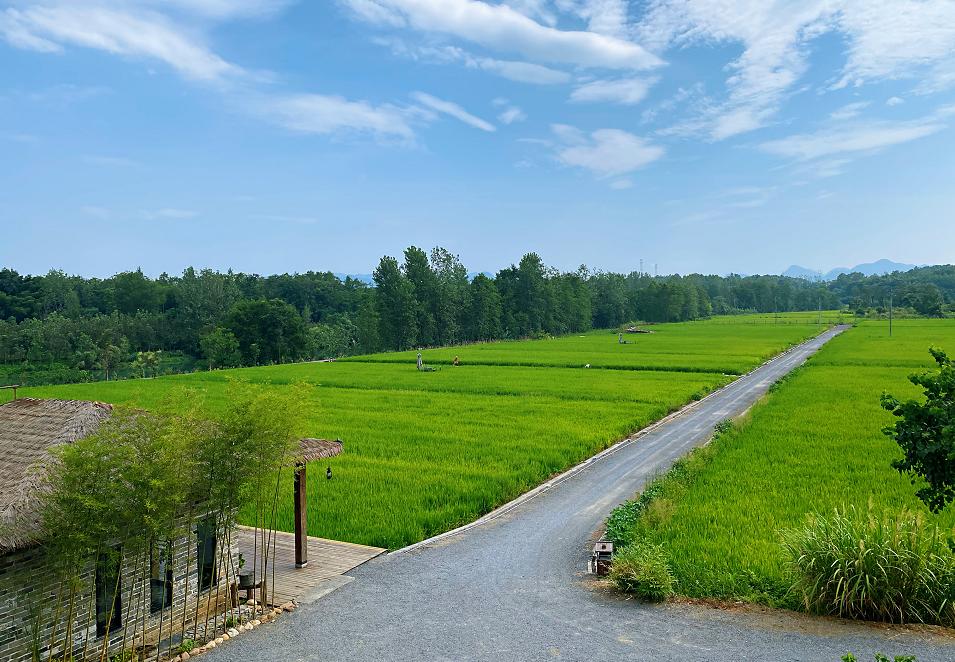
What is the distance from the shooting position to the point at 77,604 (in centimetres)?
880

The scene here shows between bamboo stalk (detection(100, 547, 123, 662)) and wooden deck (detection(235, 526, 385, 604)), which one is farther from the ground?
bamboo stalk (detection(100, 547, 123, 662))

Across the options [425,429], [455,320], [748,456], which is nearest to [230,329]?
[455,320]

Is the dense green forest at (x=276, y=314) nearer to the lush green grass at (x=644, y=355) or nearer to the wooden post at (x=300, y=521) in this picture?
the lush green grass at (x=644, y=355)

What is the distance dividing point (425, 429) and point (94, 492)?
59.0 ft

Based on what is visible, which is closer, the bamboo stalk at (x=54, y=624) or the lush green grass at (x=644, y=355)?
the bamboo stalk at (x=54, y=624)

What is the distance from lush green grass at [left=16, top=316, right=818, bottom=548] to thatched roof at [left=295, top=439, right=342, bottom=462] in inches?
51.6

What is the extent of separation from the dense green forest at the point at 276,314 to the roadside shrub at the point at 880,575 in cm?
6473

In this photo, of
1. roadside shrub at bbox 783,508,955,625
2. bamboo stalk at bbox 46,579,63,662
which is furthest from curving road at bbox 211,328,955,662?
bamboo stalk at bbox 46,579,63,662

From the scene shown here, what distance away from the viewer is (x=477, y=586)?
1122 cm

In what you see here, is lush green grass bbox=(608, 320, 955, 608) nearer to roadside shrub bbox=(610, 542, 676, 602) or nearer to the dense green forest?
roadside shrub bbox=(610, 542, 676, 602)

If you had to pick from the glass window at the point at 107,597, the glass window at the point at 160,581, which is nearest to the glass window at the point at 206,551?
the glass window at the point at 160,581

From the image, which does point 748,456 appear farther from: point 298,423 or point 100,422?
point 100,422

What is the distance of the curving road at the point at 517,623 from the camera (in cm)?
896

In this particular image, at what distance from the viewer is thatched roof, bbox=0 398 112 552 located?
7680 millimetres
